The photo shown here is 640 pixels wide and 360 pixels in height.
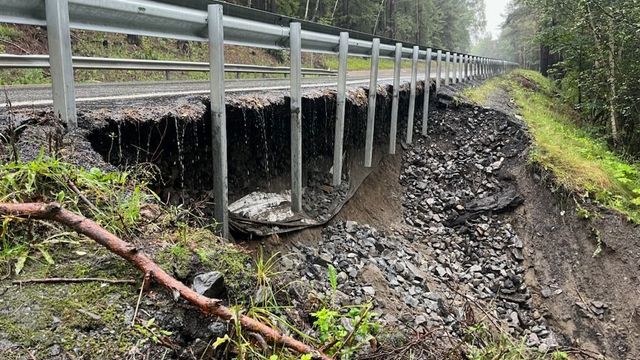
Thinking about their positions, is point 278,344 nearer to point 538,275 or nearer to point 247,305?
point 247,305

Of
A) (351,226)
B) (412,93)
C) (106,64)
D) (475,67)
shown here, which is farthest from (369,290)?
(475,67)

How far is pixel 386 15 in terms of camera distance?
40.7 m

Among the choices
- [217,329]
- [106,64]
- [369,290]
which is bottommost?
[369,290]

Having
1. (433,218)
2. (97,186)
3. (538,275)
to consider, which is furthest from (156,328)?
(433,218)

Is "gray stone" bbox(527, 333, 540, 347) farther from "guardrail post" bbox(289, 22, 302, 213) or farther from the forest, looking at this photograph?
the forest

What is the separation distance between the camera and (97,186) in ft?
8.16

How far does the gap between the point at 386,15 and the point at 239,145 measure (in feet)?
127

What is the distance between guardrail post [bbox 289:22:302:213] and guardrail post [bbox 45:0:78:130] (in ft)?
7.49

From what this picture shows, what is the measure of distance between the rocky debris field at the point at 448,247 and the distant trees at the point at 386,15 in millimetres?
14879

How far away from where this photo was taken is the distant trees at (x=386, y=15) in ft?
92.9

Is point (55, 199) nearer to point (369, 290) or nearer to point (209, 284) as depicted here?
point (209, 284)

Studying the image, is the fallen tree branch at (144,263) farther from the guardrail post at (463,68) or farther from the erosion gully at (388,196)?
the guardrail post at (463,68)

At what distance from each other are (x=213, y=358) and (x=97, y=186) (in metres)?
1.18

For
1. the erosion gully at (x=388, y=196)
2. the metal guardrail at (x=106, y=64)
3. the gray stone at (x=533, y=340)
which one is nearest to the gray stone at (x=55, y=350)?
the erosion gully at (x=388, y=196)
